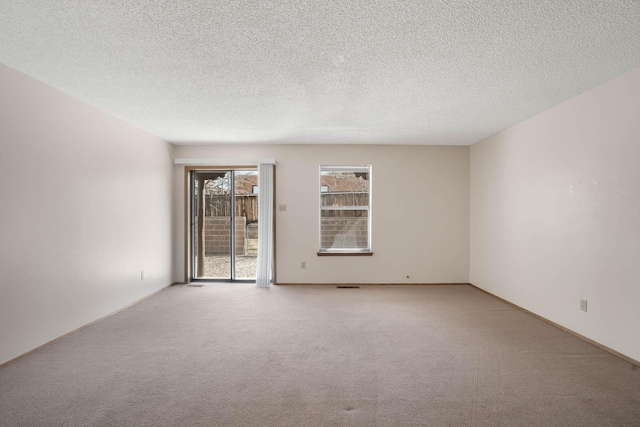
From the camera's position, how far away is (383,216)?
18.0 feet

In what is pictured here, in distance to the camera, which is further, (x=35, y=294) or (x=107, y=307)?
(x=107, y=307)

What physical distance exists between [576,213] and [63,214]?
5.09 m

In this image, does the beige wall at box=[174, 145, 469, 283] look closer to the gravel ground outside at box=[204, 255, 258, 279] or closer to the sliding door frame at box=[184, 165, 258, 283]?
the sliding door frame at box=[184, 165, 258, 283]

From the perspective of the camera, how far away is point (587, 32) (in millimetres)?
2037

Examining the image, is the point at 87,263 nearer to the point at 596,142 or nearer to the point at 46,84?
the point at 46,84

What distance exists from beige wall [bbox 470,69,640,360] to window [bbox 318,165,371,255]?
6.56 feet

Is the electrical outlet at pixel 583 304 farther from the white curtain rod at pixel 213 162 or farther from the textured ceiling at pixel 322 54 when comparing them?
the white curtain rod at pixel 213 162

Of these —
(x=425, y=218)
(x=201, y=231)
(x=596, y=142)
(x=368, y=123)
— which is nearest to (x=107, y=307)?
(x=201, y=231)

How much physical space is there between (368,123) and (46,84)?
333 cm

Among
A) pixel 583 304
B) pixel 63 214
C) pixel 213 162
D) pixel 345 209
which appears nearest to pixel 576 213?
pixel 583 304

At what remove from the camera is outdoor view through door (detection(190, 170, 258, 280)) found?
570 cm

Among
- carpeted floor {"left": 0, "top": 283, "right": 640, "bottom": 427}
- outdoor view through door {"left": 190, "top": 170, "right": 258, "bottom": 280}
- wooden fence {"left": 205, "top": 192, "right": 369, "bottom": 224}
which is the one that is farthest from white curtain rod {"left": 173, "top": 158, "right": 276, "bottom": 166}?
carpeted floor {"left": 0, "top": 283, "right": 640, "bottom": 427}

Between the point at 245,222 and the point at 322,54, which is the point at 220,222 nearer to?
the point at 245,222

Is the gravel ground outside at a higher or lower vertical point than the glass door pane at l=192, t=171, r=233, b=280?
lower
